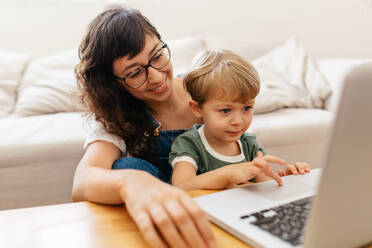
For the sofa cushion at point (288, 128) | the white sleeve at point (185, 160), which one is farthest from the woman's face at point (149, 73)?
the sofa cushion at point (288, 128)

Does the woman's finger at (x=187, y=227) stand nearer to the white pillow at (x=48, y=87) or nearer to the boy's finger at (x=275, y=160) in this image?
the boy's finger at (x=275, y=160)

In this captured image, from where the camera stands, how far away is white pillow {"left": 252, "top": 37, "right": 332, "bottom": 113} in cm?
195

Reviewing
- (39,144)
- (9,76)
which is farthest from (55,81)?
(39,144)

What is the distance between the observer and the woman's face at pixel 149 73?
39.5 inches

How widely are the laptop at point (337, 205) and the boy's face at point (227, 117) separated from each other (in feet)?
1.28

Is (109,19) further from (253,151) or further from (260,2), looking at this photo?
(260,2)

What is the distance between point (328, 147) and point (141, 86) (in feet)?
2.44

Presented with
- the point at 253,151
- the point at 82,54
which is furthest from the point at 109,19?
the point at 253,151

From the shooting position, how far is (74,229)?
22.1 inches

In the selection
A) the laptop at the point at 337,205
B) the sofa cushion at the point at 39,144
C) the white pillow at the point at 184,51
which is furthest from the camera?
the white pillow at the point at 184,51

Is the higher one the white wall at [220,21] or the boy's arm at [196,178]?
the white wall at [220,21]

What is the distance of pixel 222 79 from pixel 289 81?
4.57ft

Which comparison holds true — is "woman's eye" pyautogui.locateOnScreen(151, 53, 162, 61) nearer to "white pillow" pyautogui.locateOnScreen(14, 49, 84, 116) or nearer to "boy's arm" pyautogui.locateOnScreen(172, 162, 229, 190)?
"boy's arm" pyautogui.locateOnScreen(172, 162, 229, 190)

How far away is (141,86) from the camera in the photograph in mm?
1022
